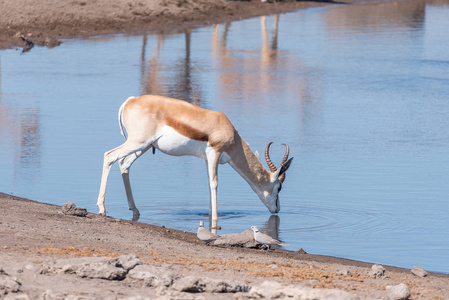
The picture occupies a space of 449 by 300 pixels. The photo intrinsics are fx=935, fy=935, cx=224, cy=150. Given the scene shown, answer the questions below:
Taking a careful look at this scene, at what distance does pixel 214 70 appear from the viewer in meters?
24.2

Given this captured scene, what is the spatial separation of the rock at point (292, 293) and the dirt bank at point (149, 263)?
47mm

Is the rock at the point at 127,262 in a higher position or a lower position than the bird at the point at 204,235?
higher

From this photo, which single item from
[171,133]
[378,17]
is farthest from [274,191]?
[378,17]

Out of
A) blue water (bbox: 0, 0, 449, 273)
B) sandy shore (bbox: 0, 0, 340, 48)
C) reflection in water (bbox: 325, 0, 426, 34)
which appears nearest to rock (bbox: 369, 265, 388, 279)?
blue water (bbox: 0, 0, 449, 273)

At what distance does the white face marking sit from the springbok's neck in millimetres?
485

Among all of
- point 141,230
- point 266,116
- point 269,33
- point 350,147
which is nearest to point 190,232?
point 141,230

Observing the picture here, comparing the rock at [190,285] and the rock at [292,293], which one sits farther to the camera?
the rock at [190,285]

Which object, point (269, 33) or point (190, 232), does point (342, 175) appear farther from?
point (269, 33)

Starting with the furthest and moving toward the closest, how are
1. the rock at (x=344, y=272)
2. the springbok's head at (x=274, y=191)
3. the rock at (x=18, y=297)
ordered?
the springbok's head at (x=274, y=191), the rock at (x=344, y=272), the rock at (x=18, y=297)

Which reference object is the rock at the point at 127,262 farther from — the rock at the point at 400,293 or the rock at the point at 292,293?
the rock at the point at 400,293

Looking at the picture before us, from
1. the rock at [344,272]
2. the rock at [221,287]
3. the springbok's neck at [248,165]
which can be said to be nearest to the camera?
the rock at [221,287]

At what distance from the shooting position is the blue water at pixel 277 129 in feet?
35.5

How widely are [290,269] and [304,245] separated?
6.41 ft

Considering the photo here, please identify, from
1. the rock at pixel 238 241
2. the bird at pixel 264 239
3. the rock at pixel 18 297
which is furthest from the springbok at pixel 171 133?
the rock at pixel 18 297
